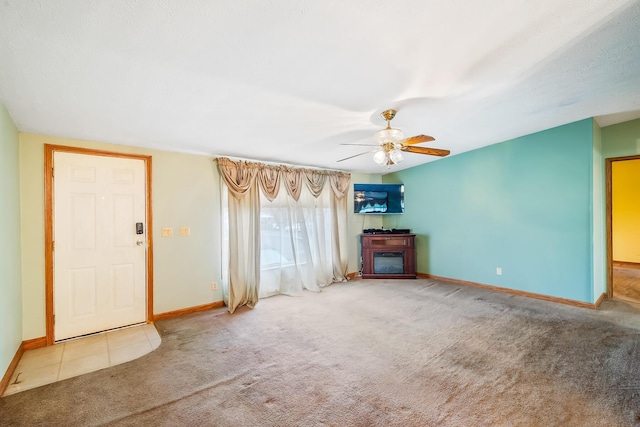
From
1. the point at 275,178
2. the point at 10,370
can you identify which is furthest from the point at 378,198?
the point at 10,370

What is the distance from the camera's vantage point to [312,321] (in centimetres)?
326

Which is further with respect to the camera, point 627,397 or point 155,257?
point 155,257

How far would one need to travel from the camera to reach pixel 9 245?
228cm

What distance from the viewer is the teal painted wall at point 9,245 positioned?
2.10 meters

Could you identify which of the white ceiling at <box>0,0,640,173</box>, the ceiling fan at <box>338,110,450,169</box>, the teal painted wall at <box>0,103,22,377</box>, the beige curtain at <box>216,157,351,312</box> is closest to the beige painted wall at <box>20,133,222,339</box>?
the teal painted wall at <box>0,103,22,377</box>

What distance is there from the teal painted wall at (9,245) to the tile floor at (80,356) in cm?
17

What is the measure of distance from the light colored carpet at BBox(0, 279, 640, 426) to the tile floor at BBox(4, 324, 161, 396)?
14cm

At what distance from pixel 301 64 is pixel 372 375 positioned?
2.41 metres

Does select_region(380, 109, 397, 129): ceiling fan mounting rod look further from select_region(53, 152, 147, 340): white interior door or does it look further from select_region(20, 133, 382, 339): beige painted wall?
select_region(53, 152, 147, 340): white interior door

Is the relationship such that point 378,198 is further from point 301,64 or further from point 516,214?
point 301,64

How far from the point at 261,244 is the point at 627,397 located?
13.0 feet

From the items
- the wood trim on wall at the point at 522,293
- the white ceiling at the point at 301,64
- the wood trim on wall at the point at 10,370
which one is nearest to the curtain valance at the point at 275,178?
the white ceiling at the point at 301,64

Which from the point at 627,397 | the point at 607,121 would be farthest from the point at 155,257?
the point at 607,121

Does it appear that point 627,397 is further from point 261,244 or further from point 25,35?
point 25,35
